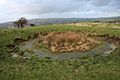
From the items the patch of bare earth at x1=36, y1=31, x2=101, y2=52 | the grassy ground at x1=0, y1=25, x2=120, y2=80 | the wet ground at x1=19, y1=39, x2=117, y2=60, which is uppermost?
the patch of bare earth at x1=36, y1=31, x2=101, y2=52

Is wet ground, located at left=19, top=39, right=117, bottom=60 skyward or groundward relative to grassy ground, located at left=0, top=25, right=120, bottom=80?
skyward

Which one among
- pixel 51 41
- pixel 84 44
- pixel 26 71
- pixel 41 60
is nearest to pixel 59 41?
pixel 51 41

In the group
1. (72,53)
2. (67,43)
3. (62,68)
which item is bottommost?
(62,68)

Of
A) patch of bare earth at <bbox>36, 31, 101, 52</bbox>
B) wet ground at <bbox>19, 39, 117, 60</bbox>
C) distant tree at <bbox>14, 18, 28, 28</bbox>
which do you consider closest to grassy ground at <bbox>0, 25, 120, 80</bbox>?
wet ground at <bbox>19, 39, 117, 60</bbox>

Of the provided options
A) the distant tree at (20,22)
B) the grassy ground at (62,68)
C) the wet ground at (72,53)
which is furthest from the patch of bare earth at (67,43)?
the distant tree at (20,22)

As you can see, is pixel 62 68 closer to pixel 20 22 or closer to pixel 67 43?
pixel 67 43

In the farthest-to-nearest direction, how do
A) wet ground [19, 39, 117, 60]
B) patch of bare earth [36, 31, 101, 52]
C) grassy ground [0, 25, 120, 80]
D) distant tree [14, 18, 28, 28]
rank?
distant tree [14, 18, 28, 28]
patch of bare earth [36, 31, 101, 52]
wet ground [19, 39, 117, 60]
grassy ground [0, 25, 120, 80]

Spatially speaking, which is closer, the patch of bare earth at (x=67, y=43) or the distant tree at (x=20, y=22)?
the patch of bare earth at (x=67, y=43)

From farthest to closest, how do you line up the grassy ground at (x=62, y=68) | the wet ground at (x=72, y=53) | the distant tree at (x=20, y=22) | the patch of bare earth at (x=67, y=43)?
the distant tree at (x=20, y=22)
the patch of bare earth at (x=67, y=43)
the wet ground at (x=72, y=53)
the grassy ground at (x=62, y=68)

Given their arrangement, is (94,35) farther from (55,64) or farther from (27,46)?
(55,64)

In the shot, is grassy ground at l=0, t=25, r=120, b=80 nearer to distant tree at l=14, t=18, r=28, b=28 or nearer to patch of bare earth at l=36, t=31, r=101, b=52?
patch of bare earth at l=36, t=31, r=101, b=52

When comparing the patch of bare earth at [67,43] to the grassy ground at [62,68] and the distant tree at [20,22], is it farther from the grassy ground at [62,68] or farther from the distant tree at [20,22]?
the distant tree at [20,22]

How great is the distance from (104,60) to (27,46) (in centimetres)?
857

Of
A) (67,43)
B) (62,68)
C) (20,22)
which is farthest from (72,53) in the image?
(20,22)
